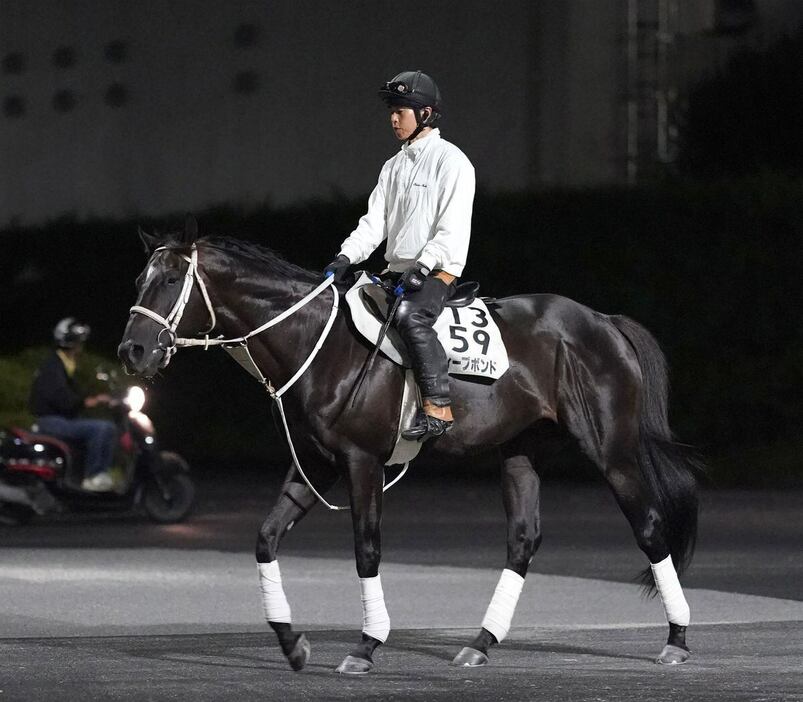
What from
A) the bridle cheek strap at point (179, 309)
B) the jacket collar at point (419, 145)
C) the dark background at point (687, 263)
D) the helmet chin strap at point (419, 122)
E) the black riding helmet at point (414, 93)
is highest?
the black riding helmet at point (414, 93)

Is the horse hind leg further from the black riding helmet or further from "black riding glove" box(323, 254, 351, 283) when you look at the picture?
the black riding helmet

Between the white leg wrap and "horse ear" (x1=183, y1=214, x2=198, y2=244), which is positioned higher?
"horse ear" (x1=183, y1=214, x2=198, y2=244)

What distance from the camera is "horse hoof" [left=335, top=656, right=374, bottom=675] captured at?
30.1 feet

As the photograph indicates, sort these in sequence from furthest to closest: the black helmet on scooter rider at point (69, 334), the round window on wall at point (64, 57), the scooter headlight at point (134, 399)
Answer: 1. the round window on wall at point (64, 57)
2. the scooter headlight at point (134, 399)
3. the black helmet on scooter rider at point (69, 334)

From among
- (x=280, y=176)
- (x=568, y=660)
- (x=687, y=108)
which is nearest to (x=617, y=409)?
(x=568, y=660)

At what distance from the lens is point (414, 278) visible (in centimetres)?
946

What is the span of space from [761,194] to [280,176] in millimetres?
10931

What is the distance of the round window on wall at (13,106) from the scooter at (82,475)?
1768cm

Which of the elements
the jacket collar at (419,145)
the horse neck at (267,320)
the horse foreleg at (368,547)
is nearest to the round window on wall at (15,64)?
the jacket collar at (419,145)

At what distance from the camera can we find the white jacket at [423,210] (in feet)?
31.6

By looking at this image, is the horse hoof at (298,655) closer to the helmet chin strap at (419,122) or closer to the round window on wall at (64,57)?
the helmet chin strap at (419,122)

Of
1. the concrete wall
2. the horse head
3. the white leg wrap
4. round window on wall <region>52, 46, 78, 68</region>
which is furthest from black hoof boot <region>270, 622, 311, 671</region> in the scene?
round window on wall <region>52, 46, 78, 68</region>

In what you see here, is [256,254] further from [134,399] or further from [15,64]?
[15,64]

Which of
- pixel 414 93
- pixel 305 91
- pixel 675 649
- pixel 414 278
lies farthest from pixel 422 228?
pixel 305 91
